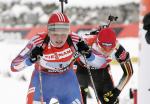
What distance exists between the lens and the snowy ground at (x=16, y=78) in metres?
8.05

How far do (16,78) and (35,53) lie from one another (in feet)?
19.3

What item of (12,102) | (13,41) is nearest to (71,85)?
(12,102)

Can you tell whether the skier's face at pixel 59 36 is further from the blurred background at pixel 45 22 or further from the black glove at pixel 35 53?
the blurred background at pixel 45 22

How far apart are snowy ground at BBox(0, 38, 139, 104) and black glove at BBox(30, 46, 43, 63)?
9.66 ft

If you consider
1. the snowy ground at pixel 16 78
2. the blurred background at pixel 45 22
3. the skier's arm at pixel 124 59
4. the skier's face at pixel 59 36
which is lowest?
the snowy ground at pixel 16 78

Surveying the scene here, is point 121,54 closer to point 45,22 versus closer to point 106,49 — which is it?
point 106,49

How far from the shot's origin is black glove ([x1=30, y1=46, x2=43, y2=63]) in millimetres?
4449

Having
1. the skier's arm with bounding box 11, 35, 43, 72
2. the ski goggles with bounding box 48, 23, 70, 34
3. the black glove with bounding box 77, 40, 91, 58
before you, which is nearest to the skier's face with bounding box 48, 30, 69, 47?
the ski goggles with bounding box 48, 23, 70, 34

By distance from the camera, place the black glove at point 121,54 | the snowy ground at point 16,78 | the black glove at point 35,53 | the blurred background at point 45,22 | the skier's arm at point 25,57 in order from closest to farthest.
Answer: the black glove at point 35,53
the skier's arm at point 25,57
the black glove at point 121,54
the snowy ground at point 16,78
the blurred background at point 45,22

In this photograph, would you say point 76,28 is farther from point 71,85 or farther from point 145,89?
point 145,89

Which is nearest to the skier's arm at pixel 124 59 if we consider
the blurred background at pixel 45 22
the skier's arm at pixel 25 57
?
the skier's arm at pixel 25 57

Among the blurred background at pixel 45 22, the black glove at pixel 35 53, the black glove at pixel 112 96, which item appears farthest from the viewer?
the blurred background at pixel 45 22

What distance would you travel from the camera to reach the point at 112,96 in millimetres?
5809

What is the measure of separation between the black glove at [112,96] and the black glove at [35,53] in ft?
→ 5.21
